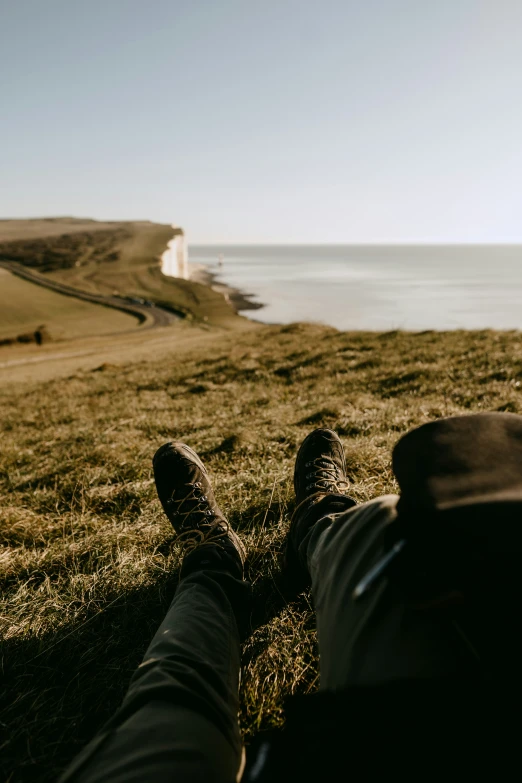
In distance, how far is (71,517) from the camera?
2.87m

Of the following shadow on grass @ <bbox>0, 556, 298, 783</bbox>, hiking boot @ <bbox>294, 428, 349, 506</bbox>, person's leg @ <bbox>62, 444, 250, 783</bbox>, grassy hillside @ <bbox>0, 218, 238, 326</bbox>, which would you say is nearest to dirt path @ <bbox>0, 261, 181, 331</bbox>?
Result: grassy hillside @ <bbox>0, 218, 238, 326</bbox>

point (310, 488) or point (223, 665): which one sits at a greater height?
point (310, 488)

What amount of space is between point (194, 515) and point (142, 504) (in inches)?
30.3

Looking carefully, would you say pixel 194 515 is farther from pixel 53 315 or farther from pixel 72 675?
pixel 53 315

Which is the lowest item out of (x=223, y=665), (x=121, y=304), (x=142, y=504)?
(x=121, y=304)

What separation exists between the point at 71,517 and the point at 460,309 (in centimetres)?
5719

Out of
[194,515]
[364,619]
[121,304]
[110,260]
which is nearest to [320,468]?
[194,515]

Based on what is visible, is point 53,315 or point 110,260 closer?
point 53,315

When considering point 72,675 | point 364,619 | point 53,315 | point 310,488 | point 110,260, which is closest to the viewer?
point 364,619

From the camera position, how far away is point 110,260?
3797 inches

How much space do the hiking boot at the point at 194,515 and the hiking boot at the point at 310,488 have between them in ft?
0.87

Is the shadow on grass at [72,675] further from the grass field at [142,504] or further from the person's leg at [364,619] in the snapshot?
the person's leg at [364,619]

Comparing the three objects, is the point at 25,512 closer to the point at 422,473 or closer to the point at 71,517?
the point at 71,517

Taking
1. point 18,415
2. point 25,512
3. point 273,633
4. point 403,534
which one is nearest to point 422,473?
point 403,534
